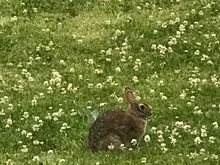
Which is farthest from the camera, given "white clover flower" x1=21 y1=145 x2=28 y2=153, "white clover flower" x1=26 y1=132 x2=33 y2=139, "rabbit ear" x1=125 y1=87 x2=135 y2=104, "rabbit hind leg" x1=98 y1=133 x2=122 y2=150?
"white clover flower" x1=26 y1=132 x2=33 y2=139

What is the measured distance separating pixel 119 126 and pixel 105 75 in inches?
210

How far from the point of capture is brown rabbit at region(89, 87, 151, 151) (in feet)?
45.3

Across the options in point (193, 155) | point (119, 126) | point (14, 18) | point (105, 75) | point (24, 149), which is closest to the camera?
point (193, 155)

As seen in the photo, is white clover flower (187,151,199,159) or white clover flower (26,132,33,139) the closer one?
white clover flower (187,151,199,159)

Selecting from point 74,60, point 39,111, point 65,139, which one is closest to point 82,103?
point 39,111

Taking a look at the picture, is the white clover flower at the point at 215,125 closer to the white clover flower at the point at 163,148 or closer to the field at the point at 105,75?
the field at the point at 105,75

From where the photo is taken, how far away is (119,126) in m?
13.9

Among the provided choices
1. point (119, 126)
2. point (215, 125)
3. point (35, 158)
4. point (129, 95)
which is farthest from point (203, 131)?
point (35, 158)

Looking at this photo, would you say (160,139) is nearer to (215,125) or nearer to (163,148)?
(163,148)

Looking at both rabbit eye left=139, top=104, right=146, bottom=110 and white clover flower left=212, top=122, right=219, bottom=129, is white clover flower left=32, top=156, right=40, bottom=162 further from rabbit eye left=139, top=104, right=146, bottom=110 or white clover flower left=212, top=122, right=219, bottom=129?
white clover flower left=212, top=122, right=219, bottom=129

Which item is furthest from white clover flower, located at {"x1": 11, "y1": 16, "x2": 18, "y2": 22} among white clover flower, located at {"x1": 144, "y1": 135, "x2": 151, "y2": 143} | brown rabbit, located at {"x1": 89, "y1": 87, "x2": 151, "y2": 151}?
white clover flower, located at {"x1": 144, "y1": 135, "x2": 151, "y2": 143}

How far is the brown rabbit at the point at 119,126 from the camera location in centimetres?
1380

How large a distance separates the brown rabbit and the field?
0.73 feet

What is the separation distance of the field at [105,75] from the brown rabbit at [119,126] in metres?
0.22
